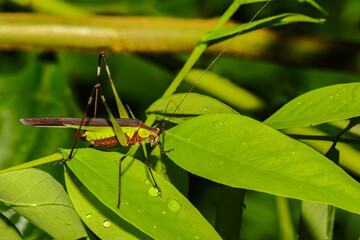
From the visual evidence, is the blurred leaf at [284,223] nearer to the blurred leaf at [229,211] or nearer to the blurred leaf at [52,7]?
the blurred leaf at [229,211]

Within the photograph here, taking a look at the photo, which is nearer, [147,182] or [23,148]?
[147,182]

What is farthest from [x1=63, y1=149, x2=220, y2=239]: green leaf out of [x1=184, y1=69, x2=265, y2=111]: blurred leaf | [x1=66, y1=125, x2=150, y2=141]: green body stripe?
[x1=184, y1=69, x2=265, y2=111]: blurred leaf

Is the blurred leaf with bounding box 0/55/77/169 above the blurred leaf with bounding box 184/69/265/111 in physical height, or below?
below

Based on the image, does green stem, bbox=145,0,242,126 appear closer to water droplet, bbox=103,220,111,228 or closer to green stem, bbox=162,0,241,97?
green stem, bbox=162,0,241,97

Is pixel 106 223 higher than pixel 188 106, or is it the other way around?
pixel 188 106

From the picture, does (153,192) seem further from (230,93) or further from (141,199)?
(230,93)

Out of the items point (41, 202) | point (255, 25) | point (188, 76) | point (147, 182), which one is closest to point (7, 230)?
point (41, 202)

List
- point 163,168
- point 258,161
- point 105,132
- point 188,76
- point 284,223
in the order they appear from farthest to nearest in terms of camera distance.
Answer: point 188,76 → point 284,223 → point 105,132 → point 163,168 → point 258,161
